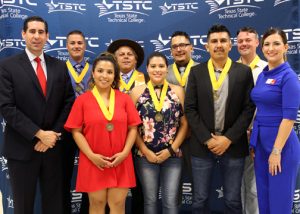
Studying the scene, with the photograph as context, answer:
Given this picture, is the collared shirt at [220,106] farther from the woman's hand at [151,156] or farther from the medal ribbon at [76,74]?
the medal ribbon at [76,74]

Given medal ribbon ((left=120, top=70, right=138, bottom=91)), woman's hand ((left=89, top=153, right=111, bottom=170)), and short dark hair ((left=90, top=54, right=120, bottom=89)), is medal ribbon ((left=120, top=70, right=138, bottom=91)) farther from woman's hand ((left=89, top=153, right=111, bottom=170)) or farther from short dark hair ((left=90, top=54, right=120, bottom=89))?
woman's hand ((left=89, top=153, right=111, bottom=170))

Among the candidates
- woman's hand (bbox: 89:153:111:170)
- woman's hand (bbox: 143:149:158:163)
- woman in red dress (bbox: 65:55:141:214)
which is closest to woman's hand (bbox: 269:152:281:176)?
woman's hand (bbox: 143:149:158:163)

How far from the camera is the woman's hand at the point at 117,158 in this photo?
113 inches

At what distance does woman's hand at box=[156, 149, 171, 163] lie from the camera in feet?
10.1

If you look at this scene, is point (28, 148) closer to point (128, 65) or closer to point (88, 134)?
point (88, 134)

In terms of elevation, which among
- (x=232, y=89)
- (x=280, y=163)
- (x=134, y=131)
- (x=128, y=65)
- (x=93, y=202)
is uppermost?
(x=128, y=65)

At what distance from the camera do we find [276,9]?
14.1ft

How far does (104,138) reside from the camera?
9.46 feet

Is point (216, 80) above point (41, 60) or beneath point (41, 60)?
beneath

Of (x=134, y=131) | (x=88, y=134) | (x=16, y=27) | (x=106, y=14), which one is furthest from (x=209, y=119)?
(x=16, y=27)

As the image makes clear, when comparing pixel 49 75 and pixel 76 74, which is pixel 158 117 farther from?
pixel 76 74

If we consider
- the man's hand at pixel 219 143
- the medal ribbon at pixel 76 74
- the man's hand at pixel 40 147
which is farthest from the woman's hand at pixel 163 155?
the medal ribbon at pixel 76 74

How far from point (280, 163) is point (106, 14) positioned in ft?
9.92

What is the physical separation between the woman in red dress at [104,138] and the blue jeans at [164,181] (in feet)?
0.58
